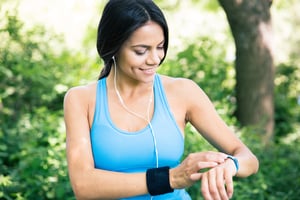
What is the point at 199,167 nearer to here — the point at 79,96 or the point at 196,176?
the point at 196,176

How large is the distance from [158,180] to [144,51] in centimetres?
56

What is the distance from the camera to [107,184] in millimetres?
2529

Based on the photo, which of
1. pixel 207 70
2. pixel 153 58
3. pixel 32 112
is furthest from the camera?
pixel 207 70

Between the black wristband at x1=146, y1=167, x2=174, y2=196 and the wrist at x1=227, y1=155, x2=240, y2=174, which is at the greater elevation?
the wrist at x1=227, y1=155, x2=240, y2=174

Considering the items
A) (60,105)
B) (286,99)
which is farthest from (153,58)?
(286,99)

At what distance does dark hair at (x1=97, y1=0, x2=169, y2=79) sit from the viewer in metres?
2.67

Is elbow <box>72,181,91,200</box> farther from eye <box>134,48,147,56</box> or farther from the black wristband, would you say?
eye <box>134,48,147,56</box>

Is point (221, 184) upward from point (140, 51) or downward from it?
downward

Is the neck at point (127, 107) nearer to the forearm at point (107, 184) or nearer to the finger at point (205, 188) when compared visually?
the forearm at point (107, 184)

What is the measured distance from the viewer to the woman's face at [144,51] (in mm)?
2658

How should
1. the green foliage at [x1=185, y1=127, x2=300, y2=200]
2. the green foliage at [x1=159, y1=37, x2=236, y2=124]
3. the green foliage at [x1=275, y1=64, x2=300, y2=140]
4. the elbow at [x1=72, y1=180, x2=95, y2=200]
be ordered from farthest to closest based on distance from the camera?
the green foliage at [x1=275, y1=64, x2=300, y2=140]
the green foliage at [x1=159, y1=37, x2=236, y2=124]
the green foliage at [x1=185, y1=127, x2=300, y2=200]
the elbow at [x1=72, y1=180, x2=95, y2=200]

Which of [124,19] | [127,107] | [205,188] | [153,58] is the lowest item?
[205,188]

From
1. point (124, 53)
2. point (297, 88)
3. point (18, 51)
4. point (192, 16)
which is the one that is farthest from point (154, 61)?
point (192, 16)

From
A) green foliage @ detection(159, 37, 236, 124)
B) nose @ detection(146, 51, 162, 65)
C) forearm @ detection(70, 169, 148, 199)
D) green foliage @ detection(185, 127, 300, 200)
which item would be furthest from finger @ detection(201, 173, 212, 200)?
green foliage @ detection(159, 37, 236, 124)
